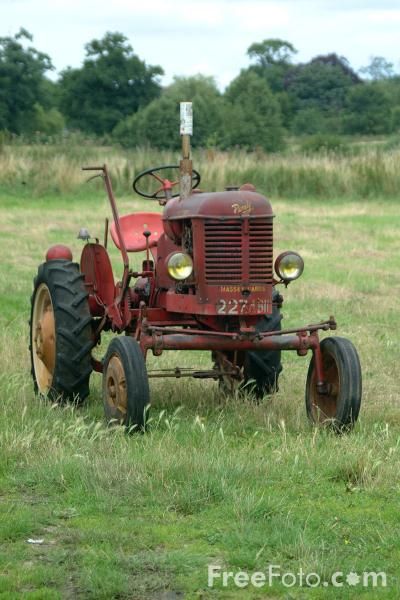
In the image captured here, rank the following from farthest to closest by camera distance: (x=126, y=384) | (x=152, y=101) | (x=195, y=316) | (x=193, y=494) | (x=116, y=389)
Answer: (x=152, y=101) < (x=195, y=316) < (x=116, y=389) < (x=126, y=384) < (x=193, y=494)

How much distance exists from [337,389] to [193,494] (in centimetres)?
181

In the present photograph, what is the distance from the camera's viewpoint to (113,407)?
7.11 m

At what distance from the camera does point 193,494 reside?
18.3ft

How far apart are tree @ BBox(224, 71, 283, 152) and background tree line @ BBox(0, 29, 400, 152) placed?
0.04 meters

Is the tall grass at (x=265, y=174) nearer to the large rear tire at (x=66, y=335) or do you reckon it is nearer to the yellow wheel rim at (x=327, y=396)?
the large rear tire at (x=66, y=335)

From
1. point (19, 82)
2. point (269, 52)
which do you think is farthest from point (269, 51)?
point (19, 82)

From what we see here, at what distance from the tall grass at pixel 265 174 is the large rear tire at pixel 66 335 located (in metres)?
16.3

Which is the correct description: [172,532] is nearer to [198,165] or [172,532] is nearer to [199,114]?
[198,165]

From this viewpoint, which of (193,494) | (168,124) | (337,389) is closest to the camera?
(193,494)

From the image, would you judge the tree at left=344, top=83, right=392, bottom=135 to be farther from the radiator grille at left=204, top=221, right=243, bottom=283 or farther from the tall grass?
the radiator grille at left=204, top=221, right=243, bottom=283

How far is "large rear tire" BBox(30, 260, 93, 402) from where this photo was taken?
7.66 metres

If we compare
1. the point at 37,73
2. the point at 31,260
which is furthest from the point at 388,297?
the point at 37,73

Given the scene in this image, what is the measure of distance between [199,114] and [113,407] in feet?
127

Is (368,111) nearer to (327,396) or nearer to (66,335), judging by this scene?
(66,335)
